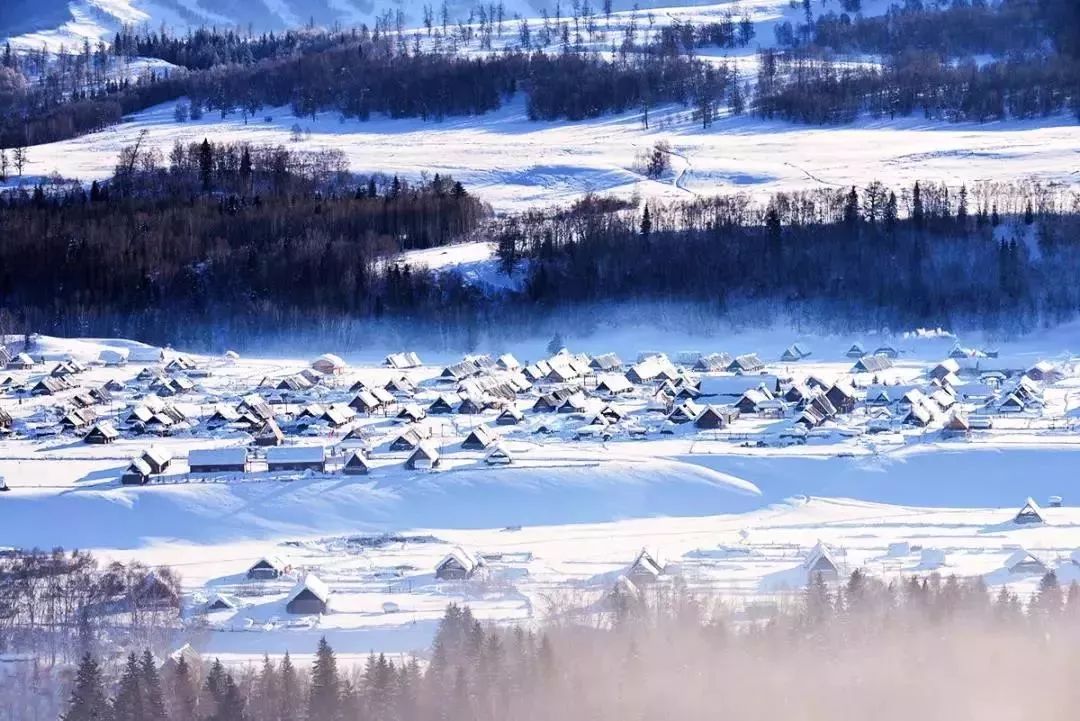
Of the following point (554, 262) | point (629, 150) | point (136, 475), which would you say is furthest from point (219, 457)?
point (629, 150)

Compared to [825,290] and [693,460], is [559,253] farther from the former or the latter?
[693,460]

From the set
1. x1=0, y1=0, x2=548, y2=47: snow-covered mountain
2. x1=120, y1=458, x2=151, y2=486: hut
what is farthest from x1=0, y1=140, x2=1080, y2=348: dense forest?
x1=0, y1=0, x2=548, y2=47: snow-covered mountain

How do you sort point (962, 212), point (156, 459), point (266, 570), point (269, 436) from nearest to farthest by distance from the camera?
point (266, 570) < point (156, 459) < point (269, 436) < point (962, 212)

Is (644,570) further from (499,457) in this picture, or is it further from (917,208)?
(917,208)

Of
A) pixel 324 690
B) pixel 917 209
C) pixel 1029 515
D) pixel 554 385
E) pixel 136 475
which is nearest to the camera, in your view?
pixel 324 690

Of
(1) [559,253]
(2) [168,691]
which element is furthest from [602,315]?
(2) [168,691]

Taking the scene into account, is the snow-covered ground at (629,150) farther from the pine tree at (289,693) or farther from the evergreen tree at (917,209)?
the pine tree at (289,693)
